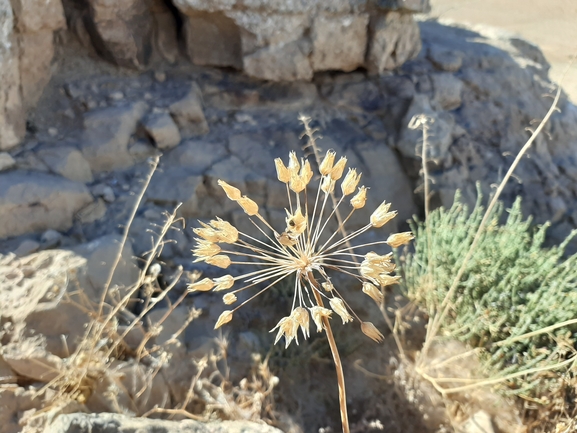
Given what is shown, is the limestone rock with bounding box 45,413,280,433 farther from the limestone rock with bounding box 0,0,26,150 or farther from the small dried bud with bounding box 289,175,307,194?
the limestone rock with bounding box 0,0,26,150

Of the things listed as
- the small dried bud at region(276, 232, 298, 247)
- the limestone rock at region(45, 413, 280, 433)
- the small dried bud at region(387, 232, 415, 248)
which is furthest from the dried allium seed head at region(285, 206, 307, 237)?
the limestone rock at region(45, 413, 280, 433)

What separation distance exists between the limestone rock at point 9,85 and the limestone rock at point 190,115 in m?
0.77

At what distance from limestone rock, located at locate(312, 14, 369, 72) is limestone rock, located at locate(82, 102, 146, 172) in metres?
1.17

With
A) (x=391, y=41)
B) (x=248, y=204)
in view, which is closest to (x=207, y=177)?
(x=391, y=41)

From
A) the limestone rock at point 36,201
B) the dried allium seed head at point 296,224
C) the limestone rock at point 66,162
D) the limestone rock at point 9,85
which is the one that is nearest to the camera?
the dried allium seed head at point 296,224

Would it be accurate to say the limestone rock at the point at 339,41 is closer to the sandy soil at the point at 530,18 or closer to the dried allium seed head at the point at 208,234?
the sandy soil at the point at 530,18

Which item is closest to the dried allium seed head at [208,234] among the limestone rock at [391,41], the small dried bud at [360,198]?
the small dried bud at [360,198]

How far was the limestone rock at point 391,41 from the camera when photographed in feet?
10.6

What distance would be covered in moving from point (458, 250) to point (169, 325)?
1375mm

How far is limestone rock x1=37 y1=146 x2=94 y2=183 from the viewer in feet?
8.47

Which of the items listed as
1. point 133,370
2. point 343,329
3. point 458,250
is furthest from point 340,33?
point 133,370

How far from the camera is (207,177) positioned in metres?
2.85

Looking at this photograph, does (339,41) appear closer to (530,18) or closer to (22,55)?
(22,55)

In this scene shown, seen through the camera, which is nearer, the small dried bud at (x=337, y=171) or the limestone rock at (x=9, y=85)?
the small dried bud at (x=337, y=171)
